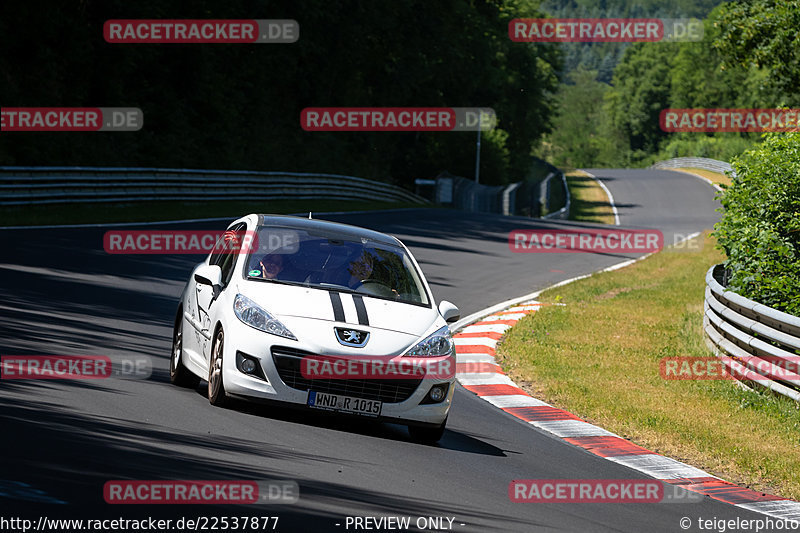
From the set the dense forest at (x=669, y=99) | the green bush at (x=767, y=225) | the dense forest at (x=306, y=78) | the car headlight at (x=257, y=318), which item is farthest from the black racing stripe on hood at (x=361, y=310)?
the dense forest at (x=669, y=99)

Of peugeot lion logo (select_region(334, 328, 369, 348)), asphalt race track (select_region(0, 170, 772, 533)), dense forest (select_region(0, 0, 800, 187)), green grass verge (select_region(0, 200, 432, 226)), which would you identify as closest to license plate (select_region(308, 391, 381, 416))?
asphalt race track (select_region(0, 170, 772, 533))

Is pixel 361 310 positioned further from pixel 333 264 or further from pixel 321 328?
pixel 333 264

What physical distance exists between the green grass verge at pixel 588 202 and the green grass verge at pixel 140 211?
2753 cm

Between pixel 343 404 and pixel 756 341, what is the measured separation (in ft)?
18.5

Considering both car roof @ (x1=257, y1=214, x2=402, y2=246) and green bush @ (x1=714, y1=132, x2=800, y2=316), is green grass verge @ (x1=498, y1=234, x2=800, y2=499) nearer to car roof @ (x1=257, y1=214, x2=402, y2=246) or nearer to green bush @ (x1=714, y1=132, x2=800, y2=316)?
green bush @ (x1=714, y1=132, x2=800, y2=316)

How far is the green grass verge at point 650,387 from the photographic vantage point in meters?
9.46

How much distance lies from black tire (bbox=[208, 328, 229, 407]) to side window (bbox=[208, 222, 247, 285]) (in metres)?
0.66

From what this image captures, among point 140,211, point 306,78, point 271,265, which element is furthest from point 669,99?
point 271,265

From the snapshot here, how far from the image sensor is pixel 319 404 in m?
8.40

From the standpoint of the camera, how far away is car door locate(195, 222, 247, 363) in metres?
9.17

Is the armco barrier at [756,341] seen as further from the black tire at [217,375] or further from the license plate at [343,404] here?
the black tire at [217,375]

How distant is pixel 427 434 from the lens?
29.2 feet

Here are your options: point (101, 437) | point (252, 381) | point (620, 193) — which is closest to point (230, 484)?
point (101, 437)

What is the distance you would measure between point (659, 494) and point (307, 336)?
279cm
